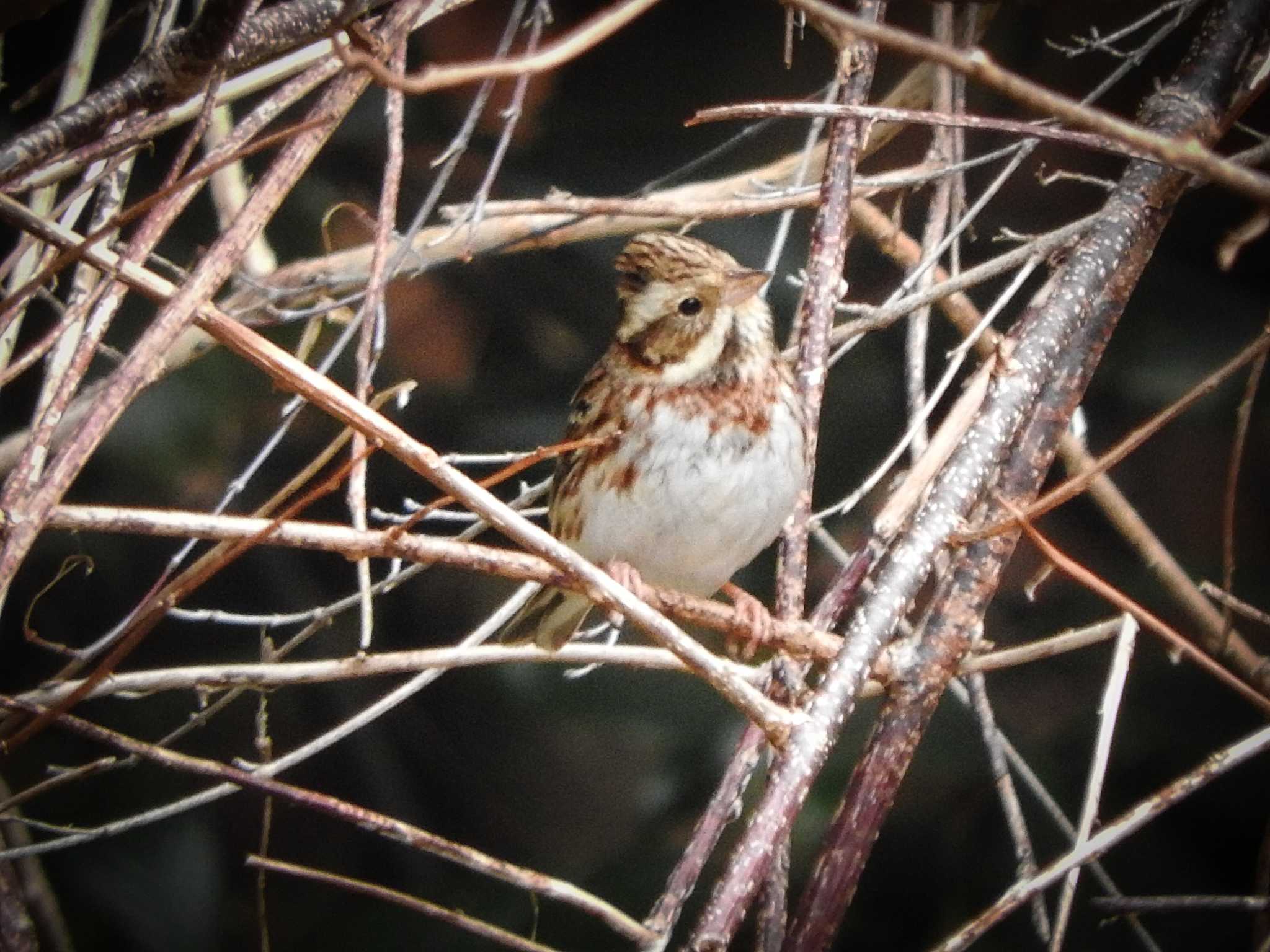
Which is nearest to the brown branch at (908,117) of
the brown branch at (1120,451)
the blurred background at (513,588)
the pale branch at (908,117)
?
the pale branch at (908,117)

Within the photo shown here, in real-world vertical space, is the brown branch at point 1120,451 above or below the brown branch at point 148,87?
below

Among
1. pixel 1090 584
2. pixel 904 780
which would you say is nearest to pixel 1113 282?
pixel 1090 584

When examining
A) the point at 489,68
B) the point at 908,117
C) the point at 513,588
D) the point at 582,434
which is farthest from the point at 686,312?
the point at 489,68

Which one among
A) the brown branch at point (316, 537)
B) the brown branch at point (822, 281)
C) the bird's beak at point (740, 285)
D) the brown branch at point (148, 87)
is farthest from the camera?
the bird's beak at point (740, 285)

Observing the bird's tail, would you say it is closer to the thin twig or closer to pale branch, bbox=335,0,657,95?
the thin twig

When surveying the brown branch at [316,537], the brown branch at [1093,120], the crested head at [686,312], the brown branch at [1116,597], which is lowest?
the brown branch at [1116,597]

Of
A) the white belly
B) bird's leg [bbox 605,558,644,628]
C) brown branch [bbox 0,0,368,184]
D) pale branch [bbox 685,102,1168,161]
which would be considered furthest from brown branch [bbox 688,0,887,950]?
brown branch [bbox 0,0,368,184]

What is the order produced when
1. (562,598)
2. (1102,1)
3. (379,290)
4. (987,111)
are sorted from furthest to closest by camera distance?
(987,111) < (1102,1) < (562,598) < (379,290)

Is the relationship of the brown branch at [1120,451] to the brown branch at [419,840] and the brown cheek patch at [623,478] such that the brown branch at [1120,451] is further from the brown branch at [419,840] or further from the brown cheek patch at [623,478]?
the brown cheek patch at [623,478]

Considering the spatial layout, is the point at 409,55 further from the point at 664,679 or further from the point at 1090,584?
the point at 1090,584
